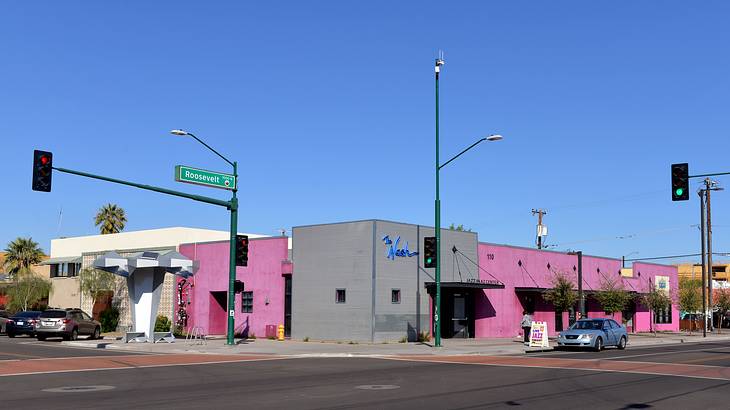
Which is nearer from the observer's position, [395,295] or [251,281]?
[395,295]

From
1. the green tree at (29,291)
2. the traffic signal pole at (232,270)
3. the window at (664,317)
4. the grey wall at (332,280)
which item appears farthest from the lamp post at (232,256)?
the window at (664,317)

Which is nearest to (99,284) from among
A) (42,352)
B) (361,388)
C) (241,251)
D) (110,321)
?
(110,321)

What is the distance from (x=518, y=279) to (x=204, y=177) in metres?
22.1

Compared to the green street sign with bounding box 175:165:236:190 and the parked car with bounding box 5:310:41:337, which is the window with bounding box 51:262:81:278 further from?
the green street sign with bounding box 175:165:236:190

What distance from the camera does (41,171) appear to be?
84.9ft

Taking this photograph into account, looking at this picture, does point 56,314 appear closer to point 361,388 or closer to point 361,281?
point 361,281

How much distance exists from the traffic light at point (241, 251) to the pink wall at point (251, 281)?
7655 mm

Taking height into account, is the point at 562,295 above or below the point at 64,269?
below

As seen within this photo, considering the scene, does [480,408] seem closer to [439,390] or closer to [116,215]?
[439,390]

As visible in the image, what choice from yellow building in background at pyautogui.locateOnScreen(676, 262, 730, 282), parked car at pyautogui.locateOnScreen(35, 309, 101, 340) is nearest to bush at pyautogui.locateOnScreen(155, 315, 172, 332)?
parked car at pyautogui.locateOnScreen(35, 309, 101, 340)

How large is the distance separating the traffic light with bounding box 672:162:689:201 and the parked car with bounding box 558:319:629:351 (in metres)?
9.05

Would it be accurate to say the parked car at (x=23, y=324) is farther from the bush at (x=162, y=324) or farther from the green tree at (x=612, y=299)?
the green tree at (x=612, y=299)

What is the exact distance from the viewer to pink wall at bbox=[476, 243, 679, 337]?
43.2 meters

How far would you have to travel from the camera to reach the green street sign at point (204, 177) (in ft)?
101
